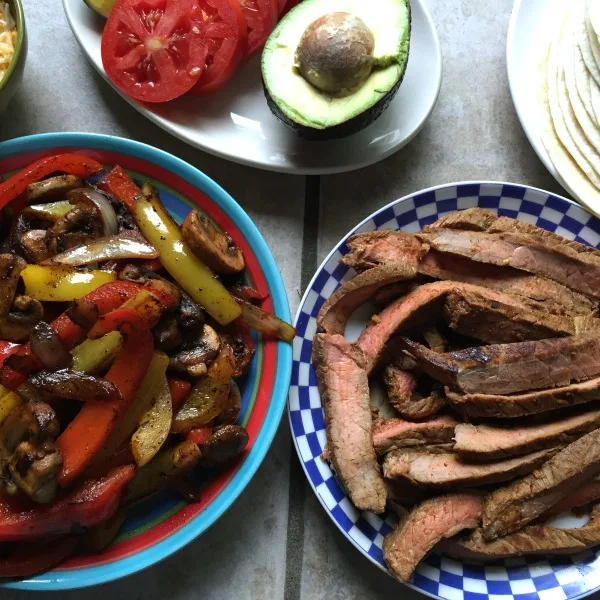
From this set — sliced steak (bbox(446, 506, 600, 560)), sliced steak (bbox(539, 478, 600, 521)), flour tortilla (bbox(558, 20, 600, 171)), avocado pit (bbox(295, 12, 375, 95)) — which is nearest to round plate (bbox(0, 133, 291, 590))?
avocado pit (bbox(295, 12, 375, 95))

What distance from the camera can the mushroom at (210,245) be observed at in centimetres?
157

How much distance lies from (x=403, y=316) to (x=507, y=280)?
12.3 inches

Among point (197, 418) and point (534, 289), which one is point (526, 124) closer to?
point (534, 289)

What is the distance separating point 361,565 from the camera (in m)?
1.89

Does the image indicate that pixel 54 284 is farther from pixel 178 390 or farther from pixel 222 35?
pixel 222 35

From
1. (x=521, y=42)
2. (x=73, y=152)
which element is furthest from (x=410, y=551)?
(x=521, y=42)

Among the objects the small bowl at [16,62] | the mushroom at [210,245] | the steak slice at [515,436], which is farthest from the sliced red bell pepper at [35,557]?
the small bowl at [16,62]

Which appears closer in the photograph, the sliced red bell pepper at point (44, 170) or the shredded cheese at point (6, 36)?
the sliced red bell pepper at point (44, 170)

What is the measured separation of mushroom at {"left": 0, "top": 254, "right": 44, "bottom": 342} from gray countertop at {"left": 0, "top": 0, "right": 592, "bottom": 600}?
58 cm

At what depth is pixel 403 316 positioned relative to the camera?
174 cm

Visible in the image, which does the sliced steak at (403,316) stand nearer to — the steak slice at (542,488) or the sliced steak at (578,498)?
the steak slice at (542,488)

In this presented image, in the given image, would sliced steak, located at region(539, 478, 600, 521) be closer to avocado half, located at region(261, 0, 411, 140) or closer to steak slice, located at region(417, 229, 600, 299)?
steak slice, located at region(417, 229, 600, 299)

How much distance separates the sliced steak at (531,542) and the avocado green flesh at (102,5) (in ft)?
5.29

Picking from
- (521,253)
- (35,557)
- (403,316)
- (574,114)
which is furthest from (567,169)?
(35,557)
